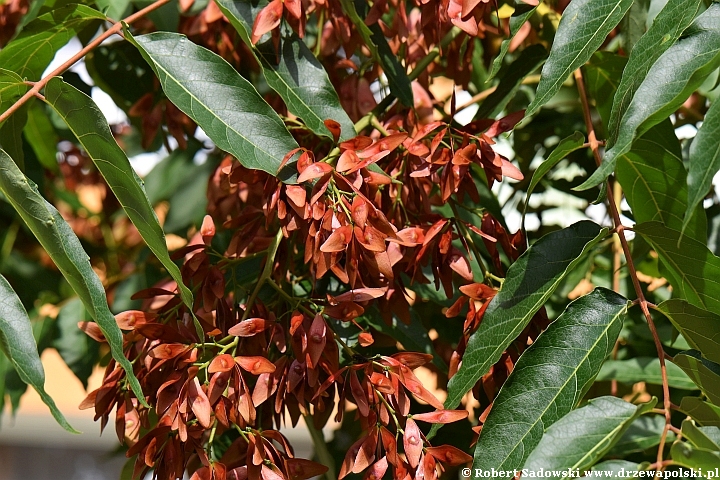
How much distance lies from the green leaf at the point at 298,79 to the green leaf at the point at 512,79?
194 millimetres

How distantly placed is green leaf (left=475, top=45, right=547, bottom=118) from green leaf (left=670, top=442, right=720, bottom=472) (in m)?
0.41

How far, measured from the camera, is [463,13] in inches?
27.2

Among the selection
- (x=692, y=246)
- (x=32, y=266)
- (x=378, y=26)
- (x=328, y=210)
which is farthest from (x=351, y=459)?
(x=32, y=266)

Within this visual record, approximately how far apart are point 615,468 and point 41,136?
90 centimetres

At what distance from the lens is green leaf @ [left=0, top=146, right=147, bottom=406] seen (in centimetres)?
59

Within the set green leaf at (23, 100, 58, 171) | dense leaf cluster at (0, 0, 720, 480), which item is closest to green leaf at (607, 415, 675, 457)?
dense leaf cluster at (0, 0, 720, 480)

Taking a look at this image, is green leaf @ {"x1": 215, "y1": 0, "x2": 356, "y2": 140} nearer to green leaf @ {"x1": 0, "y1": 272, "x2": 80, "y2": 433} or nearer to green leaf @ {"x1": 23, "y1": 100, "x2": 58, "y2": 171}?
green leaf @ {"x1": 0, "y1": 272, "x2": 80, "y2": 433}

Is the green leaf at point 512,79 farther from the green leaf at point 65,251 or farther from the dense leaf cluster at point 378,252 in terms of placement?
the green leaf at point 65,251

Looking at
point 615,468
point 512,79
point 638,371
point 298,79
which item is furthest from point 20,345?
point 638,371

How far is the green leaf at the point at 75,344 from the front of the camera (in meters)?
1.11

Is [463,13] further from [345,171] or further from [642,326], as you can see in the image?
[642,326]

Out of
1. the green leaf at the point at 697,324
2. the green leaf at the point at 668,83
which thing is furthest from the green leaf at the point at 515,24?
the green leaf at the point at 697,324

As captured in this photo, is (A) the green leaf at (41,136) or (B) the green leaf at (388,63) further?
(A) the green leaf at (41,136)

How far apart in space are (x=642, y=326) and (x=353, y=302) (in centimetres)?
47
